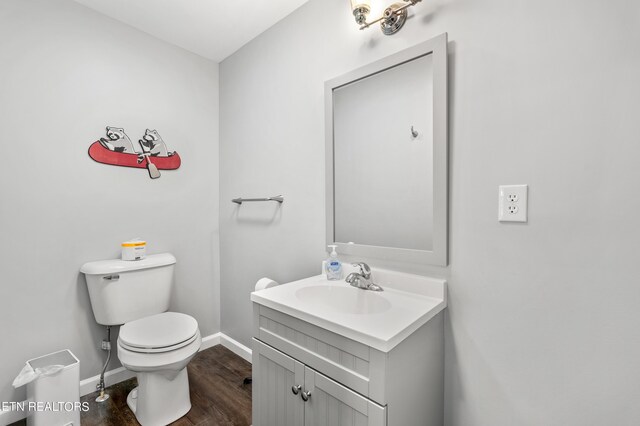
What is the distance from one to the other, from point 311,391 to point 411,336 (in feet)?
1.31

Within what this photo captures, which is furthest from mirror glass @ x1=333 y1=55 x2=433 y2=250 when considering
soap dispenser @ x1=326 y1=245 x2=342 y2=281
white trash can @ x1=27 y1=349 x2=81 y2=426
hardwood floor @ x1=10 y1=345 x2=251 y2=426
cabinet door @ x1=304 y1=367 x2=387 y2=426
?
white trash can @ x1=27 y1=349 x2=81 y2=426

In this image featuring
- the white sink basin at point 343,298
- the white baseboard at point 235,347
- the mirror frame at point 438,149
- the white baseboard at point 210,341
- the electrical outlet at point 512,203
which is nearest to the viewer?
the electrical outlet at point 512,203

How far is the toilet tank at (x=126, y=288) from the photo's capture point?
66.0 inches

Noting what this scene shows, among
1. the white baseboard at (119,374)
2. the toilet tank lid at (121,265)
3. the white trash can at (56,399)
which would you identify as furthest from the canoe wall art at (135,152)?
the white baseboard at (119,374)

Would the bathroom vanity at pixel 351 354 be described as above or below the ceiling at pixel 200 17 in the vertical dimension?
below

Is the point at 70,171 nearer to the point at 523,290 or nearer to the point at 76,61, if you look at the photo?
the point at 76,61

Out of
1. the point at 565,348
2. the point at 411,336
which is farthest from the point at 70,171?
the point at 565,348

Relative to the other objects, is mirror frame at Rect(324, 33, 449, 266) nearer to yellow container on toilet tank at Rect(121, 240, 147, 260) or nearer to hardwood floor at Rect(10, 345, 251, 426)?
hardwood floor at Rect(10, 345, 251, 426)

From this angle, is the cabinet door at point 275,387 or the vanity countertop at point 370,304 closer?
the vanity countertop at point 370,304

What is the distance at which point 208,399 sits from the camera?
174cm

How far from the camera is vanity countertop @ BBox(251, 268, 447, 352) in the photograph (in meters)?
0.86

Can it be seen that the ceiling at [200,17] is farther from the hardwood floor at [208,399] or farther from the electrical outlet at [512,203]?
the hardwood floor at [208,399]

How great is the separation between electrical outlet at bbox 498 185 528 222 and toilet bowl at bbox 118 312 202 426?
5.23ft

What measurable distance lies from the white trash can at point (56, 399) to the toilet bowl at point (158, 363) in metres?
0.26
